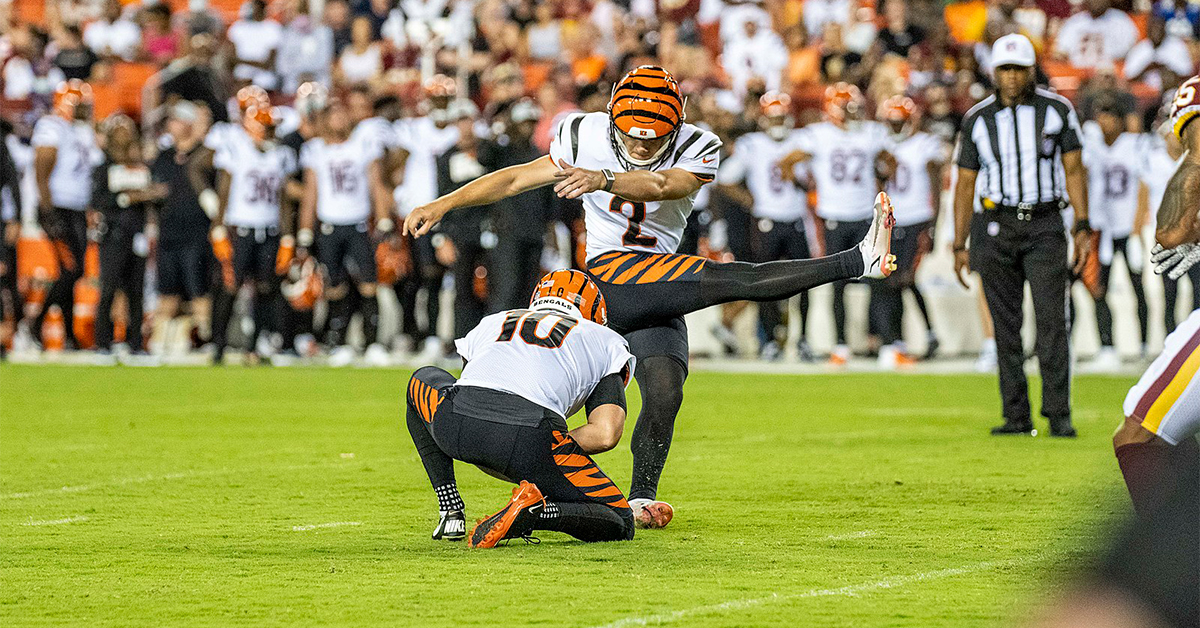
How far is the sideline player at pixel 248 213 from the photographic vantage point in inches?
620

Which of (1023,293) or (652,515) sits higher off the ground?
(1023,293)

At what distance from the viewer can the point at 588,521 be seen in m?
5.46

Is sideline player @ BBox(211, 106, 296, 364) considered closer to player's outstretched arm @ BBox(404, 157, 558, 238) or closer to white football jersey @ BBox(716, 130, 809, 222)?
white football jersey @ BBox(716, 130, 809, 222)

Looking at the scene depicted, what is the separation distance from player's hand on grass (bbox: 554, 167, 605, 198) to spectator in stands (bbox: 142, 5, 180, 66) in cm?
1506

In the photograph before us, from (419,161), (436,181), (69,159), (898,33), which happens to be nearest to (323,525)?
(436,181)

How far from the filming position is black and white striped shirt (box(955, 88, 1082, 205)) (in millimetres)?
9180

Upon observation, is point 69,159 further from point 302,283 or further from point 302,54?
point 302,54

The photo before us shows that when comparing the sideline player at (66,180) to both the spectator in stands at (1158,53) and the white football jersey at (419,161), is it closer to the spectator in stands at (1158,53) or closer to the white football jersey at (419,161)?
the white football jersey at (419,161)

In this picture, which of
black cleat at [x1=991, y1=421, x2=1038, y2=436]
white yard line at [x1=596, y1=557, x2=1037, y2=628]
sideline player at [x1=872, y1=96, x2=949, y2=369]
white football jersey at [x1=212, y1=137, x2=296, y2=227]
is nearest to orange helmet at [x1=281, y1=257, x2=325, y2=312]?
white football jersey at [x1=212, y1=137, x2=296, y2=227]

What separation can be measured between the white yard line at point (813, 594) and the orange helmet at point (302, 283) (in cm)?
1164

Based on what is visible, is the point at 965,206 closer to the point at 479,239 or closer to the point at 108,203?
the point at 479,239

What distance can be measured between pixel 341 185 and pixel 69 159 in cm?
273

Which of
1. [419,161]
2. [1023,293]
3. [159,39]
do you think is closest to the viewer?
[1023,293]

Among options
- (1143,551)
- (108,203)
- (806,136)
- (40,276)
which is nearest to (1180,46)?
(806,136)
